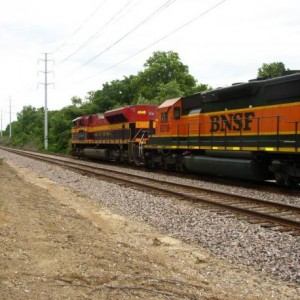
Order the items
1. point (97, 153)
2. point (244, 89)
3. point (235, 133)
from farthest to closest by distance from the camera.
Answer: point (97, 153) < point (235, 133) < point (244, 89)

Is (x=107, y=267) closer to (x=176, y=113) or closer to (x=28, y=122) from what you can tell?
(x=176, y=113)

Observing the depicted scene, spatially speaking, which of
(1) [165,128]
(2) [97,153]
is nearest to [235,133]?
(1) [165,128]

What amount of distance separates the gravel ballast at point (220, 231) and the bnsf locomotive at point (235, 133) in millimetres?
1268

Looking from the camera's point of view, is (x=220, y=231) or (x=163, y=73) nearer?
(x=220, y=231)

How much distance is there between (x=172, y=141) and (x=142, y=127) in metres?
6.19

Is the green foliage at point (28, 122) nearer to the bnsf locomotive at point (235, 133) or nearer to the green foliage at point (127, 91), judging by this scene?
the green foliage at point (127, 91)

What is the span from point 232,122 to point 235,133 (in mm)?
483

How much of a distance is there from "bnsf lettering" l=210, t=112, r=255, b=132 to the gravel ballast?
98.2 inches

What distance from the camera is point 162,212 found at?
9977 millimetres

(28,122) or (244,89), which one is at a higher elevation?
(28,122)

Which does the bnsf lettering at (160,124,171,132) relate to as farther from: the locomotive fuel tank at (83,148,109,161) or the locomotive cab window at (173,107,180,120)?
the locomotive fuel tank at (83,148,109,161)

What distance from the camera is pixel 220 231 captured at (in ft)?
26.0

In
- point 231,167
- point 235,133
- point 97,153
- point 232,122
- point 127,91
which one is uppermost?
point 127,91

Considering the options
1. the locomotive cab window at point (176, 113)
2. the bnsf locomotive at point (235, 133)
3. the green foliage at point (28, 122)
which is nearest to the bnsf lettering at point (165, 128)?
the bnsf locomotive at point (235, 133)
